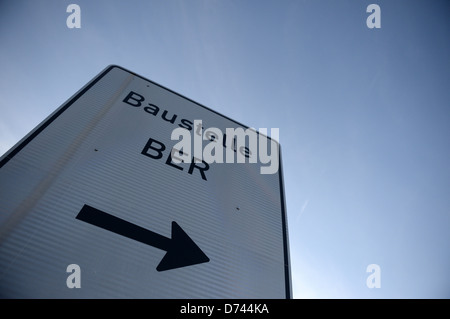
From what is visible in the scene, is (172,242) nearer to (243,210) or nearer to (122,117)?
(243,210)

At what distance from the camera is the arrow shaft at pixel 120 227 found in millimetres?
1119

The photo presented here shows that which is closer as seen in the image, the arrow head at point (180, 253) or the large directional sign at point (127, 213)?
the large directional sign at point (127, 213)

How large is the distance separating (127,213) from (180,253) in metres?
0.36

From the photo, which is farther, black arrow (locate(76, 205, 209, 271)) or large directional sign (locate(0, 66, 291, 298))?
black arrow (locate(76, 205, 209, 271))

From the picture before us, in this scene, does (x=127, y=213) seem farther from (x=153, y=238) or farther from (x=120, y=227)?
(x=153, y=238)

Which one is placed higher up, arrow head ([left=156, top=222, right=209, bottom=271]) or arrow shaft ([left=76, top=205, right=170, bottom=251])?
arrow shaft ([left=76, top=205, right=170, bottom=251])

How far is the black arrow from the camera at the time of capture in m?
1.12

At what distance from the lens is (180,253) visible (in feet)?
3.87

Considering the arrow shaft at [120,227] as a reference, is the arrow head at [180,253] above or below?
below

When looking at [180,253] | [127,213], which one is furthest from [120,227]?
[180,253]

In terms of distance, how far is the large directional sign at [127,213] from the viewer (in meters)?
0.97

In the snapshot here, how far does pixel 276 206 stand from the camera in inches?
69.6
